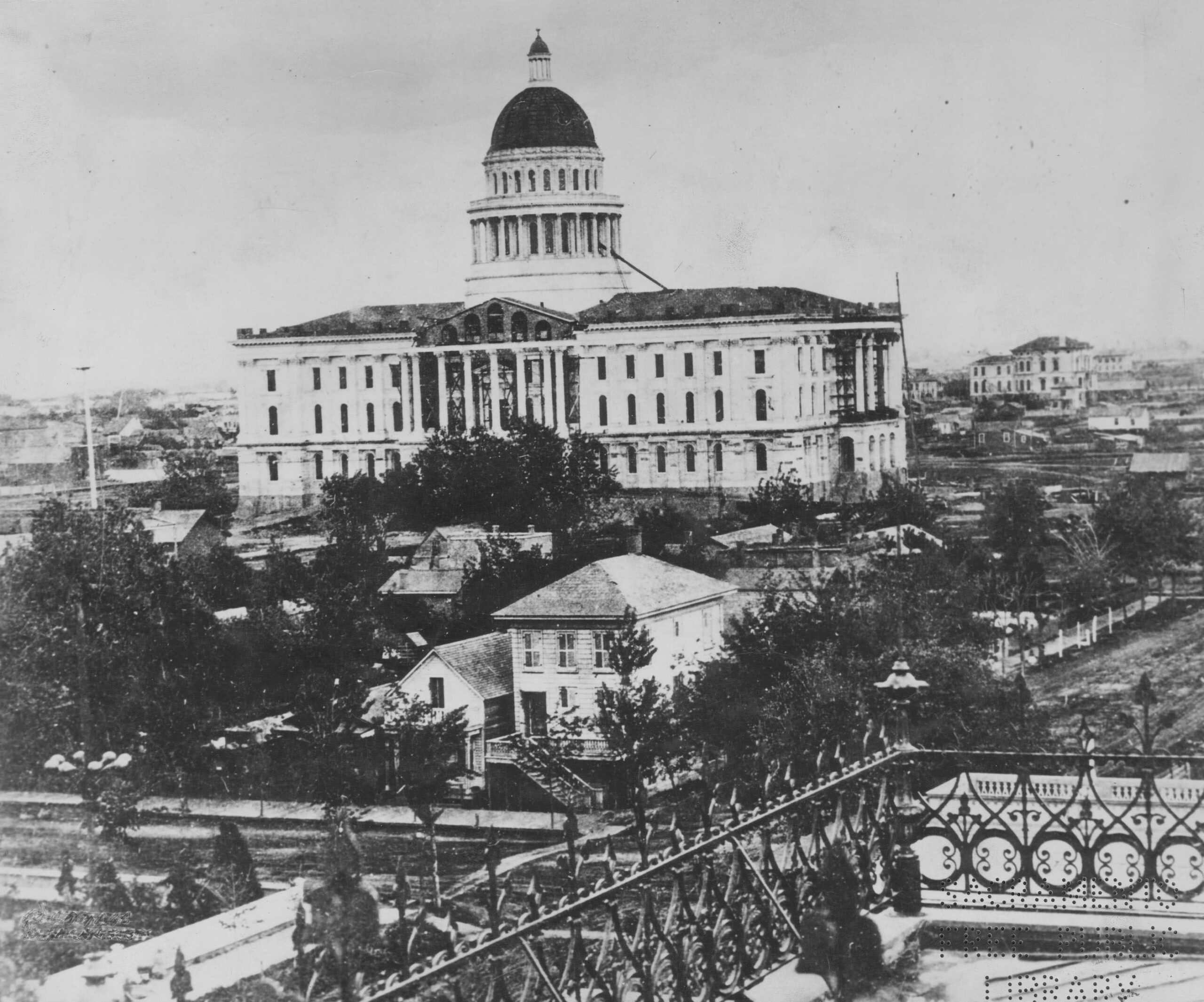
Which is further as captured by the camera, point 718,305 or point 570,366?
point 570,366

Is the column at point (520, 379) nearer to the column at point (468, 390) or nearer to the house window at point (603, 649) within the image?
the column at point (468, 390)

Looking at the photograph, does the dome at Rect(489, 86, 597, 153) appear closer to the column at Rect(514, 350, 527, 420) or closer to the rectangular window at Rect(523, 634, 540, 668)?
the column at Rect(514, 350, 527, 420)

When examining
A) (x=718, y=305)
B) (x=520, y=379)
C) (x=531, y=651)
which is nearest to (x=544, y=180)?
(x=520, y=379)

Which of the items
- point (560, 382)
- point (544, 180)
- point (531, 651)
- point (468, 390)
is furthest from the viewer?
point (544, 180)

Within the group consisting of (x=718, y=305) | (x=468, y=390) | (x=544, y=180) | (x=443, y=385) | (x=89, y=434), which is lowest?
(x=89, y=434)

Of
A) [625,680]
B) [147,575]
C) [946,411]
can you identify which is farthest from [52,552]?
[946,411]

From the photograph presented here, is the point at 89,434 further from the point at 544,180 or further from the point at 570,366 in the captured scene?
the point at 544,180

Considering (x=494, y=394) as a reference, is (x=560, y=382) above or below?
above
